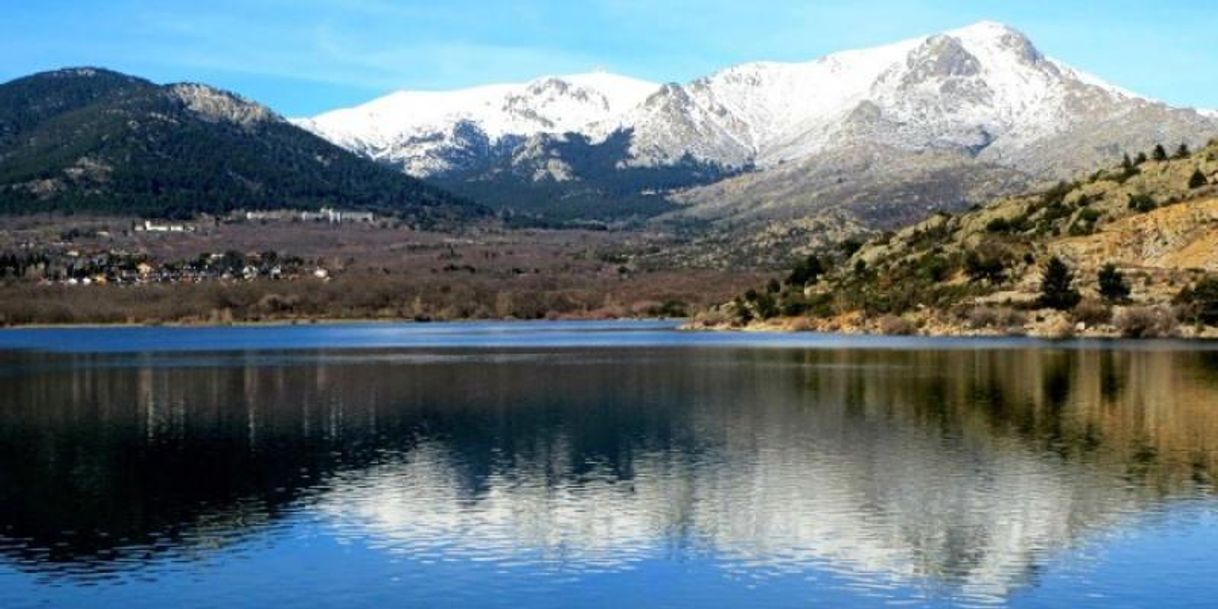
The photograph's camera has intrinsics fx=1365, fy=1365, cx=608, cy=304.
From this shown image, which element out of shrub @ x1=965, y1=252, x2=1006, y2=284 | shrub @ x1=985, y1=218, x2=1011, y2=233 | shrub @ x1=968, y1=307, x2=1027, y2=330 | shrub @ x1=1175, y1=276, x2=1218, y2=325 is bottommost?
shrub @ x1=968, y1=307, x2=1027, y2=330

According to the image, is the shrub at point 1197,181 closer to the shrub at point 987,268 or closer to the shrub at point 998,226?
the shrub at point 998,226

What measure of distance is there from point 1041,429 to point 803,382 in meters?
26.5

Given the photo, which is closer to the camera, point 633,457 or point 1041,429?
point 633,457

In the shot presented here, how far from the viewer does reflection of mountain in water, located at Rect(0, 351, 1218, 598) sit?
3416 centimetres

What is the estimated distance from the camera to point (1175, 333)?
129m

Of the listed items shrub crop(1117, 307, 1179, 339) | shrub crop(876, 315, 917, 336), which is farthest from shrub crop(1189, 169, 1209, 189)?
shrub crop(876, 315, 917, 336)

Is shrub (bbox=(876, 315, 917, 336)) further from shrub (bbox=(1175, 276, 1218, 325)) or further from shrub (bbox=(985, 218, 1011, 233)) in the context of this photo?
shrub (bbox=(1175, 276, 1218, 325))

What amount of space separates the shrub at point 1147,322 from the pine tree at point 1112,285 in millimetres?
2466

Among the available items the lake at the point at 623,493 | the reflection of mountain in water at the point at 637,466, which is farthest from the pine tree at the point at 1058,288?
the lake at the point at 623,493

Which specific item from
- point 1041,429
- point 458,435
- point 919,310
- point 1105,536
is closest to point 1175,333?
point 919,310

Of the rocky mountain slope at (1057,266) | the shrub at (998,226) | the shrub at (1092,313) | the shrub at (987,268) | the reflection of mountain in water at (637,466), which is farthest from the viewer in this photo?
the shrub at (998,226)

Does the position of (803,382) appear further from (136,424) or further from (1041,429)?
(136,424)

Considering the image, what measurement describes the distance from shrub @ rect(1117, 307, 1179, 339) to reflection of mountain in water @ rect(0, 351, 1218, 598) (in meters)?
46.0

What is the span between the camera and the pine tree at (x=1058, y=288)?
137m
